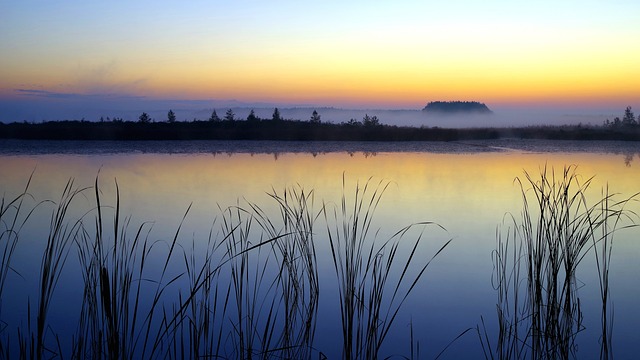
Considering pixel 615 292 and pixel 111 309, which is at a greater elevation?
pixel 111 309

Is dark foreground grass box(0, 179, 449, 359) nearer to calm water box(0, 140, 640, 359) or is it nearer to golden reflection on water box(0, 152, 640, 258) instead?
calm water box(0, 140, 640, 359)

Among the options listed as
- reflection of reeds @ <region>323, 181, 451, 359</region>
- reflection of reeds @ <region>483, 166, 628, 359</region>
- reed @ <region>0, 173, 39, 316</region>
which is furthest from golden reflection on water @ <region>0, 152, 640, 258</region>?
reflection of reeds @ <region>483, 166, 628, 359</region>

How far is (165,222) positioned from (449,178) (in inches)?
159

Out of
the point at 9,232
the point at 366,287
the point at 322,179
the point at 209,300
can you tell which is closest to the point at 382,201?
the point at 322,179

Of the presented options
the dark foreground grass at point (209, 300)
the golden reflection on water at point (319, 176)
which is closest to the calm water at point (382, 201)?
the golden reflection on water at point (319, 176)

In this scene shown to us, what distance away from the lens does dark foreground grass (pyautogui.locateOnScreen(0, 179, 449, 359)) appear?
2051 mm

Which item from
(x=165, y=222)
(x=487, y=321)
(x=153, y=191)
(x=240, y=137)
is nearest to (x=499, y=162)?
(x=153, y=191)

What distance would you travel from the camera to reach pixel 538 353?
2.44m

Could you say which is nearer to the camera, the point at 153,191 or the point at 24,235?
the point at 24,235

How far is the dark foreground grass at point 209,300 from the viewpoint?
2.05 meters

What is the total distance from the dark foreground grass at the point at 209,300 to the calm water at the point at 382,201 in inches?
5.1

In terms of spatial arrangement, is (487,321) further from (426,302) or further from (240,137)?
(240,137)

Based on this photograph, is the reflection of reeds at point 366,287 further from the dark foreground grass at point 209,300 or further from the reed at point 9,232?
the reed at point 9,232

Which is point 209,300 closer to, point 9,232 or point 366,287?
point 366,287
